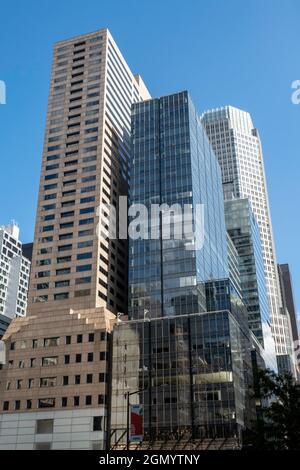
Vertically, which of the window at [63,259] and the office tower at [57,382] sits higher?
the window at [63,259]

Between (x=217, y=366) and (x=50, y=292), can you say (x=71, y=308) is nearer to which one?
(x=50, y=292)

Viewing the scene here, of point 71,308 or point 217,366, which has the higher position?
point 71,308

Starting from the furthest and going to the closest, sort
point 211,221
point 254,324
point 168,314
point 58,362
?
point 254,324 < point 211,221 < point 168,314 < point 58,362

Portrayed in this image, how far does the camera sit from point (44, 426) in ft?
319

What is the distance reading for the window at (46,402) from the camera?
98.1 meters

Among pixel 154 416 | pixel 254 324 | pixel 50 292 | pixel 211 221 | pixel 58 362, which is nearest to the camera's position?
pixel 154 416

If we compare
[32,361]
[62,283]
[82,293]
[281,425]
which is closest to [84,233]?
[62,283]

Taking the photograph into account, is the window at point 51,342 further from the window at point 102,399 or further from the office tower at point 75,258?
the window at point 102,399

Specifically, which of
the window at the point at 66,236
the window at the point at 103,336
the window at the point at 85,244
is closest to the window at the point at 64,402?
the window at the point at 103,336

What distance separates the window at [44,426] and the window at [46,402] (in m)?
2.52

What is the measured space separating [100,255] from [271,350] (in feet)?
263

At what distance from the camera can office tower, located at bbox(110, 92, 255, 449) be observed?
91.6 m

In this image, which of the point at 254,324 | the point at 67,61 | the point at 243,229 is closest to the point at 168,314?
the point at 254,324

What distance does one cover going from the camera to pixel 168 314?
109562 millimetres
